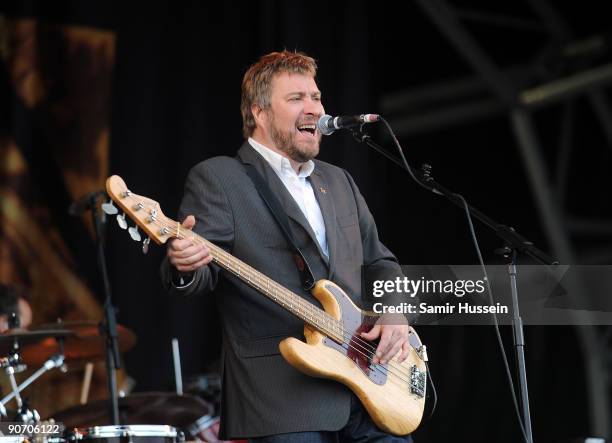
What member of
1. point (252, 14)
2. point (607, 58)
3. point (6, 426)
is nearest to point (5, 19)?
point (252, 14)

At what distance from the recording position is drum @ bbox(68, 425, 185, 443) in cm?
382

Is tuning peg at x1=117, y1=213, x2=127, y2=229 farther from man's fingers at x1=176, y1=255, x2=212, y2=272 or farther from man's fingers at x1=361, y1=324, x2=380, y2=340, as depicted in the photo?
man's fingers at x1=361, y1=324, x2=380, y2=340

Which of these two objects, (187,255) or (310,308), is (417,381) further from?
(187,255)

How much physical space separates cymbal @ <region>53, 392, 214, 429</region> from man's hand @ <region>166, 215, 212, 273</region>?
200cm

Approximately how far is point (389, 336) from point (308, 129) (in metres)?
0.83

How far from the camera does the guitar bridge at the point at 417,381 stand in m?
3.66

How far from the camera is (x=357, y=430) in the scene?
3.48 metres

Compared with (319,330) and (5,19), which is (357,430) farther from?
(5,19)

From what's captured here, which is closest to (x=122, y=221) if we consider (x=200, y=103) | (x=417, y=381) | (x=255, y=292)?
(x=255, y=292)

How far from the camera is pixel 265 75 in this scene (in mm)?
3920

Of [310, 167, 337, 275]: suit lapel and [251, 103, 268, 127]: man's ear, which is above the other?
[251, 103, 268, 127]: man's ear

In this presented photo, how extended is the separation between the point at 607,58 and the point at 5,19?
4.47m

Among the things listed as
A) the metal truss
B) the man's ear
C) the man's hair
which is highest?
the metal truss

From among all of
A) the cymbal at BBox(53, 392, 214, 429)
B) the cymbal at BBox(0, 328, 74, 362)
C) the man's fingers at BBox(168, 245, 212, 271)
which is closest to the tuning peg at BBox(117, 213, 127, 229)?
the man's fingers at BBox(168, 245, 212, 271)
